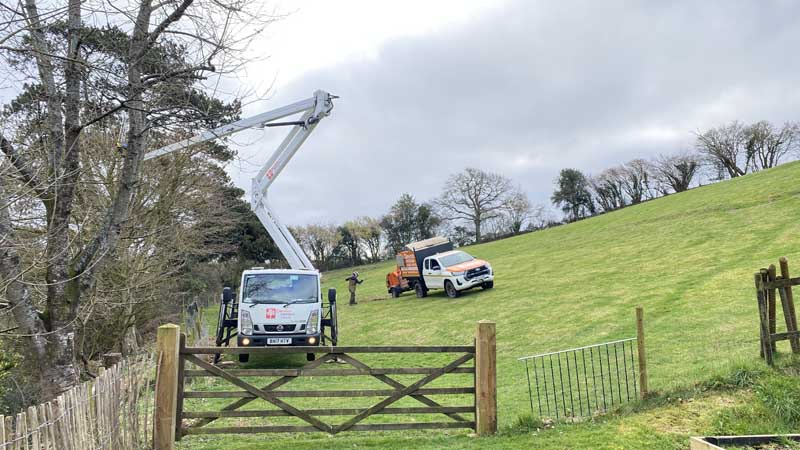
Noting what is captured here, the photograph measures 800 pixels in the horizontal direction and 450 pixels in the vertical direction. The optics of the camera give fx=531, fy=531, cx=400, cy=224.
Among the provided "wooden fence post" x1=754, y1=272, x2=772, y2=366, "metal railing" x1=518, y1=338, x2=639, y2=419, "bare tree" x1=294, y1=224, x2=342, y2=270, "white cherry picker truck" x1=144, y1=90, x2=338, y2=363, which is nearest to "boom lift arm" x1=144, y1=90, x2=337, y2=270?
"white cherry picker truck" x1=144, y1=90, x2=338, y2=363

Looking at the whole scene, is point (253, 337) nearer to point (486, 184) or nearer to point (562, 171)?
Answer: point (486, 184)

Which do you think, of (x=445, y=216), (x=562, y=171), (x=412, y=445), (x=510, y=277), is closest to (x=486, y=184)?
(x=445, y=216)

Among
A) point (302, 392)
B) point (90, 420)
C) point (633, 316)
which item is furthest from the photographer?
point (633, 316)

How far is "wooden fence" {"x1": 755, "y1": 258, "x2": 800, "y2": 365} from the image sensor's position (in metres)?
6.94

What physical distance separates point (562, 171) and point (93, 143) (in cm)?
5970

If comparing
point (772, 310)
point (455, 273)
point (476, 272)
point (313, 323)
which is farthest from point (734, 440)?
point (476, 272)

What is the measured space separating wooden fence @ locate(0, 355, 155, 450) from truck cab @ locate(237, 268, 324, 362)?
17.5 ft

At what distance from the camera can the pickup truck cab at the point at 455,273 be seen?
21.3 metres

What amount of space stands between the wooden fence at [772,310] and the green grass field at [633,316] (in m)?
0.30

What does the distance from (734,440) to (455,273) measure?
16.3 m

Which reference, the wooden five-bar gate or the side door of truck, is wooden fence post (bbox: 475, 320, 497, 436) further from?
the side door of truck

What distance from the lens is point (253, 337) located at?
1152 cm

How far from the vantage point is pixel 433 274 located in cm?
2262

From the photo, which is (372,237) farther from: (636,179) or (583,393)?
(583,393)
